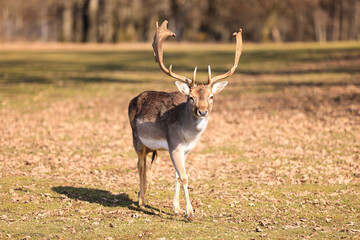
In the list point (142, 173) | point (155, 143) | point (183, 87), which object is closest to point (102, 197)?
point (142, 173)

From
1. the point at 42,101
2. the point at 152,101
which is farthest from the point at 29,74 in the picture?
the point at 152,101

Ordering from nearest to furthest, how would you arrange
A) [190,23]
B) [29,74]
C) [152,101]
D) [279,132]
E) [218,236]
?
[218,236] → [152,101] → [279,132] → [29,74] → [190,23]

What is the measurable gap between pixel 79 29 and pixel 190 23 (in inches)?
688

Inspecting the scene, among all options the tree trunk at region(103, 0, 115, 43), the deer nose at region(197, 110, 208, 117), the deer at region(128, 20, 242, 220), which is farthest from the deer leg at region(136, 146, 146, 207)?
the tree trunk at region(103, 0, 115, 43)

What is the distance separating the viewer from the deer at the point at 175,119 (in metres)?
9.08

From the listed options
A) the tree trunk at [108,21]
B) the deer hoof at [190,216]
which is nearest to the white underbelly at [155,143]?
the deer hoof at [190,216]

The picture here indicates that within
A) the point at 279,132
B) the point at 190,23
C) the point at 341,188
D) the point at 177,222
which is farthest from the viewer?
the point at 190,23

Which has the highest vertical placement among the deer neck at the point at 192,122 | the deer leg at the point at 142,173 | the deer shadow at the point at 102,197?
the deer neck at the point at 192,122

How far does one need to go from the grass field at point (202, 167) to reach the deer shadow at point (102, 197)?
0.02 metres

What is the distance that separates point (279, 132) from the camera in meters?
17.4

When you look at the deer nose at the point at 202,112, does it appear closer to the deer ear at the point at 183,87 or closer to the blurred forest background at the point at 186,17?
the deer ear at the point at 183,87

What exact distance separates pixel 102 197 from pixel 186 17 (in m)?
71.6

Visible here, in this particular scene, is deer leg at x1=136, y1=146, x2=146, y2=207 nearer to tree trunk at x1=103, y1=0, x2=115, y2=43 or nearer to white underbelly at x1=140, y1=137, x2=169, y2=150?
white underbelly at x1=140, y1=137, x2=169, y2=150

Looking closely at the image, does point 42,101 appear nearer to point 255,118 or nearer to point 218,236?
point 255,118
